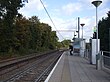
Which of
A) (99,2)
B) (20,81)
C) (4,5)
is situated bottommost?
(20,81)

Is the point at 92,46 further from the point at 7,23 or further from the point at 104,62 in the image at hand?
the point at 7,23

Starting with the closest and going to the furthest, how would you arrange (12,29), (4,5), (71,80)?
1. (71,80)
2. (4,5)
3. (12,29)

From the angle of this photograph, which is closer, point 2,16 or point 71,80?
point 71,80

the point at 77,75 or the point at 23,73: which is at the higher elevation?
the point at 77,75

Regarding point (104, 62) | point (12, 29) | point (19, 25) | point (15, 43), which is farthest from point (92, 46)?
point (19, 25)

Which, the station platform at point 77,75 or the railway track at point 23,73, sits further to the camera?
the railway track at point 23,73

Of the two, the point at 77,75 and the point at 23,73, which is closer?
the point at 77,75

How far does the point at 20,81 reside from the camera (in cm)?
1825

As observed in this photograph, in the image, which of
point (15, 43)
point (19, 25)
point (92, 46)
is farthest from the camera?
point (19, 25)

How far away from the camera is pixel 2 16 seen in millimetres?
48625

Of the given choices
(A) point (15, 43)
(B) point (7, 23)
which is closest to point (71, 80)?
(B) point (7, 23)

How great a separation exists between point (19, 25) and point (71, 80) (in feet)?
169

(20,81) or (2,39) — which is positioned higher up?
(2,39)

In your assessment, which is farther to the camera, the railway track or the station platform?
the railway track
